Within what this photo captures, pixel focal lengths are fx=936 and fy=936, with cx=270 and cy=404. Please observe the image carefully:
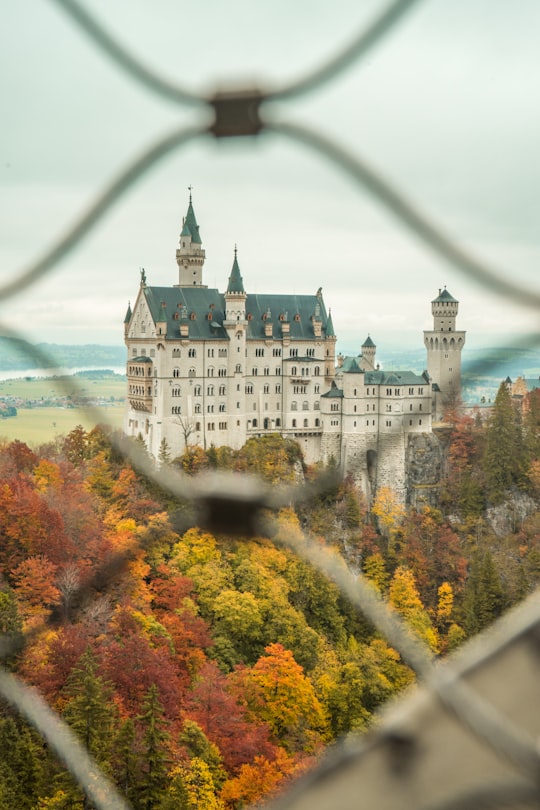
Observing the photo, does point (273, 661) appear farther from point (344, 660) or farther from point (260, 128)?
point (260, 128)

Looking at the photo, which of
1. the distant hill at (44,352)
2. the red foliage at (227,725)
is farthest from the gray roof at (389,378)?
the distant hill at (44,352)

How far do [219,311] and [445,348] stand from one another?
381 inches

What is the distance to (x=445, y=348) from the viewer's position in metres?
1.48

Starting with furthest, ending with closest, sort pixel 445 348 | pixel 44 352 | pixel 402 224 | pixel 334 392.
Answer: pixel 334 392 < pixel 445 348 < pixel 44 352 < pixel 402 224

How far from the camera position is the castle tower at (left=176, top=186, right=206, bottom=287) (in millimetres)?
11758

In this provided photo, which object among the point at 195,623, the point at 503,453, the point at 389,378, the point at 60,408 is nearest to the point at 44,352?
the point at 60,408

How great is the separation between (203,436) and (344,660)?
14.4 ft

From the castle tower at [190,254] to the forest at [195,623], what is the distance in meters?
2.99

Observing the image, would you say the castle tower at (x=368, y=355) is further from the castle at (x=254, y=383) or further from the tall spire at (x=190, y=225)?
the tall spire at (x=190, y=225)

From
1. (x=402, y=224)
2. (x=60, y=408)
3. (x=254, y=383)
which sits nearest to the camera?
(x=402, y=224)

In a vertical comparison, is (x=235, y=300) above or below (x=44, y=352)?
above

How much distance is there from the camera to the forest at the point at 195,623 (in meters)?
3.79

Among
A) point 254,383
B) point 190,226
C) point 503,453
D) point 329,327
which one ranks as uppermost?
point 190,226

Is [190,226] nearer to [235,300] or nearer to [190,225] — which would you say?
[190,225]
